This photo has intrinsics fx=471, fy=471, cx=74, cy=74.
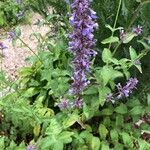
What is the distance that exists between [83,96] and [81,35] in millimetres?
654

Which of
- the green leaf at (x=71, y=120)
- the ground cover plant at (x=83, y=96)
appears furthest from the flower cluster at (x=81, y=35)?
the green leaf at (x=71, y=120)

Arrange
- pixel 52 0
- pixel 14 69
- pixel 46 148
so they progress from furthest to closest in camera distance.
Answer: pixel 14 69
pixel 52 0
pixel 46 148

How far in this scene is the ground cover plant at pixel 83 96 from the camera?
106 inches

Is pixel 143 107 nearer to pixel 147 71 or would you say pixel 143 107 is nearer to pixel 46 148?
pixel 147 71

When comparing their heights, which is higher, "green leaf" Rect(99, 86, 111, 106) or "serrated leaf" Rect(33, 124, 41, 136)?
"green leaf" Rect(99, 86, 111, 106)

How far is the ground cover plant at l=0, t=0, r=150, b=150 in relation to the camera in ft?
8.86

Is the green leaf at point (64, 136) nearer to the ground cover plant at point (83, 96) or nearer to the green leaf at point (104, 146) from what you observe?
the ground cover plant at point (83, 96)

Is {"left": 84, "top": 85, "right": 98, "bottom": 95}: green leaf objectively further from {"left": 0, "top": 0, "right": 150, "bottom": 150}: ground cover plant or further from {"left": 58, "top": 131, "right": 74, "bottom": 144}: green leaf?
{"left": 58, "top": 131, "right": 74, "bottom": 144}: green leaf

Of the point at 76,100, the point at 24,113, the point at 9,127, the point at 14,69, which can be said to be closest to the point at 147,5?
the point at 76,100

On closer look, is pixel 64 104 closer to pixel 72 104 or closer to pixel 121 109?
pixel 72 104

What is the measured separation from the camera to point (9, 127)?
11.0ft

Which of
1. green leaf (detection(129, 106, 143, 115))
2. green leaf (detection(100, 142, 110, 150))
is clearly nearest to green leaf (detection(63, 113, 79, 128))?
green leaf (detection(100, 142, 110, 150))

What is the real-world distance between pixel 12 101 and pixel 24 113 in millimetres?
245

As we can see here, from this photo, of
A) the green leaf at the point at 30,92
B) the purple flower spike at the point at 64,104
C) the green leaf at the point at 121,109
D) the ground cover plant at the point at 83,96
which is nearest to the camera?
the ground cover plant at the point at 83,96
